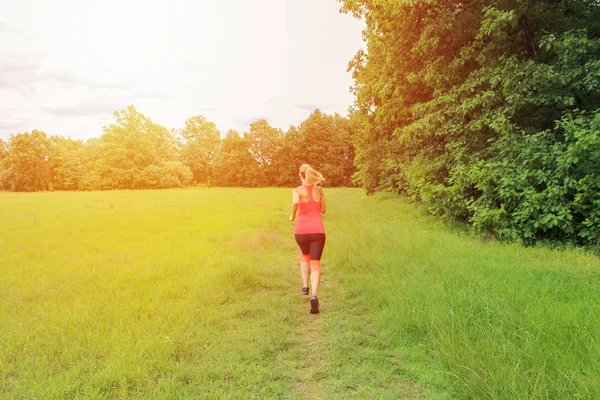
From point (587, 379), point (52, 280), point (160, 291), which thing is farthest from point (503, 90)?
point (52, 280)

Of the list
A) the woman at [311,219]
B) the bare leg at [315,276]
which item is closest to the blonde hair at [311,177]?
the woman at [311,219]

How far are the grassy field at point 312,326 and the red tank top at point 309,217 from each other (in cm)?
143

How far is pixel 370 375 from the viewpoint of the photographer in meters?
3.48

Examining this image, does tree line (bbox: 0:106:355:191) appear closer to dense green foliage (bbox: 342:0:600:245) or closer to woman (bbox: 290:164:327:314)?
dense green foliage (bbox: 342:0:600:245)

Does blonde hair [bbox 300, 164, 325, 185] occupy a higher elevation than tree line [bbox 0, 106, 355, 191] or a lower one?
lower

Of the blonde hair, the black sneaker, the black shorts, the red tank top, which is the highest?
the blonde hair

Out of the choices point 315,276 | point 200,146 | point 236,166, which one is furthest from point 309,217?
point 200,146

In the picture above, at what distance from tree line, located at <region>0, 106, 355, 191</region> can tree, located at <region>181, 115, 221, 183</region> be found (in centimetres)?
24

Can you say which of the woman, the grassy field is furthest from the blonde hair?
the grassy field

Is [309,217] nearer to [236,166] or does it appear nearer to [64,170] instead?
[64,170]

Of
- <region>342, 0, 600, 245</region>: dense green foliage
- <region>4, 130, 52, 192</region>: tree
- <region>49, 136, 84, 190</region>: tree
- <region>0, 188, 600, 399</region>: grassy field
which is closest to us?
<region>0, 188, 600, 399</region>: grassy field

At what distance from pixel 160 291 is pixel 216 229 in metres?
7.43

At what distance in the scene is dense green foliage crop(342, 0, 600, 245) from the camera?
7148 mm

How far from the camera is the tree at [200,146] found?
73.7 metres
